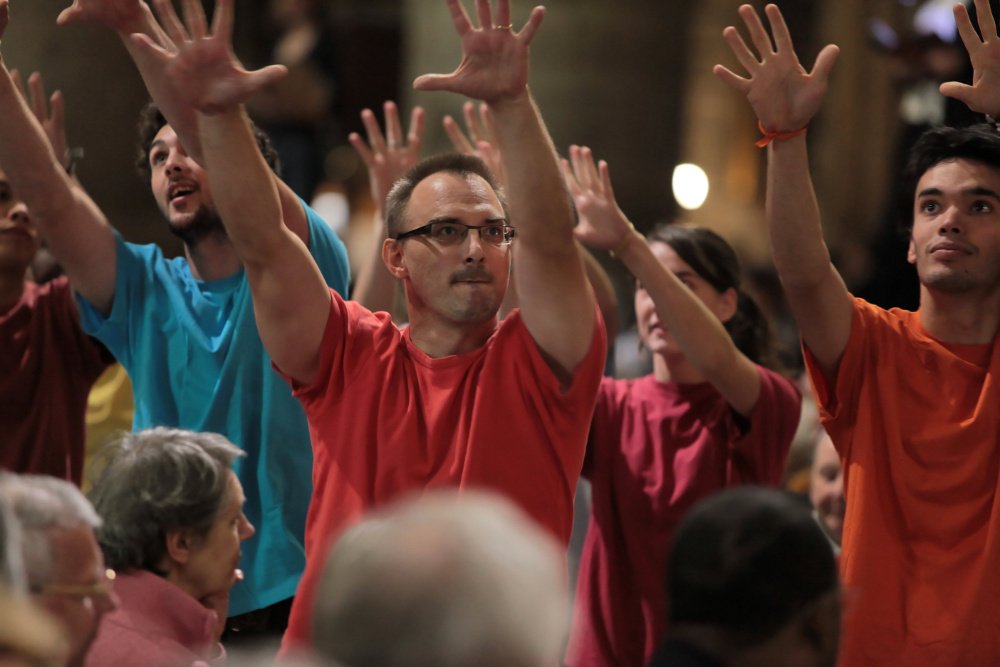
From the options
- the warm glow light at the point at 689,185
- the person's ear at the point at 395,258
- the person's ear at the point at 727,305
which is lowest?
the warm glow light at the point at 689,185

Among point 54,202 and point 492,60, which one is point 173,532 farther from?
point 54,202

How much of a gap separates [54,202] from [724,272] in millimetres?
1930

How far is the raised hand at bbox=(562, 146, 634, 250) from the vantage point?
4453 millimetres

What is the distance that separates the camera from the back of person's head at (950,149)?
3996 millimetres

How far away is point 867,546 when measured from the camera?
3.83 metres

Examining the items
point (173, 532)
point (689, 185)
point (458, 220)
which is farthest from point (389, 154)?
point (689, 185)

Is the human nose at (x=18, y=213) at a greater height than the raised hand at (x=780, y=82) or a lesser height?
lesser

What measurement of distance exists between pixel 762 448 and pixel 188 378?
5.10ft

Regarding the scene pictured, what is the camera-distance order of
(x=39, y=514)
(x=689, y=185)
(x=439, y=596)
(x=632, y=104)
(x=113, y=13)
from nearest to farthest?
1. (x=439, y=596)
2. (x=39, y=514)
3. (x=113, y=13)
4. (x=689, y=185)
5. (x=632, y=104)

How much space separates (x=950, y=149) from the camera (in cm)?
405

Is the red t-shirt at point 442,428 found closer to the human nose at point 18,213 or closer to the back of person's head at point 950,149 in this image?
the back of person's head at point 950,149

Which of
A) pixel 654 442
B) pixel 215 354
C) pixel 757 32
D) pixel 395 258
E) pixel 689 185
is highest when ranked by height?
pixel 757 32

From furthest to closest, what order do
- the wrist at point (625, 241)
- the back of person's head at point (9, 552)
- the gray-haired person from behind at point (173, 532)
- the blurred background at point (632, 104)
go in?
the blurred background at point (632, 104) < the wrist at point (625, 241) < the gray-haired person from behind at point (173, 532) < the back of person's head at point (9, 552)

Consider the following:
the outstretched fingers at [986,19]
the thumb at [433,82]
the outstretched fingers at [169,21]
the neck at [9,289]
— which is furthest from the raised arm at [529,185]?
the neck at [9,289]
